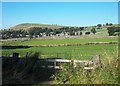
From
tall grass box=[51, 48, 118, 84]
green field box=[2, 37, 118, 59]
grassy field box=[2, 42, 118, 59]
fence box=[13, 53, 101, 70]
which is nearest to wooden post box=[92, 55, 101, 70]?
fence box=[13, 53, 101, 70]

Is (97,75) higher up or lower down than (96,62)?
lower down

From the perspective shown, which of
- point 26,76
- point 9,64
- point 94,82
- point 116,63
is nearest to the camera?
point 94,82

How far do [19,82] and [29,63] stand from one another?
1.33m

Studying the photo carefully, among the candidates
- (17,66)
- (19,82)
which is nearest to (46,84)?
(19,82)

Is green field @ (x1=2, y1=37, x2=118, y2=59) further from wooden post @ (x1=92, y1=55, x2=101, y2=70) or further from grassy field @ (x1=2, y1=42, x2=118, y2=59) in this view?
wooden post @ (x1=92, y1=55, x2=101, y2=70)

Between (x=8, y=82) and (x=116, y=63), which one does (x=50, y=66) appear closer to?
(x=8, y=82)

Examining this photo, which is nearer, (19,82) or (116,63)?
(116,63)

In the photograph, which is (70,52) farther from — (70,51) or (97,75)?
(97,75)

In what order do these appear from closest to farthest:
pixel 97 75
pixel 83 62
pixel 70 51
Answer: pixel 97 75, pixel 83 62, pixel 70 51

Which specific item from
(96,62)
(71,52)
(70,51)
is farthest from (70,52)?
(96,62)

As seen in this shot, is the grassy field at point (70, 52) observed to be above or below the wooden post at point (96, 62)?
below

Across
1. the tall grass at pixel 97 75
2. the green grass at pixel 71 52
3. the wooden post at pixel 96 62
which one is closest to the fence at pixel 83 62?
the wooden post at pixel 96 62

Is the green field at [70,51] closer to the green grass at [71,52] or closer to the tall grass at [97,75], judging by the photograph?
the green grass at [71,52]

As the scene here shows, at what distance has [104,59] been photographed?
10.5m
